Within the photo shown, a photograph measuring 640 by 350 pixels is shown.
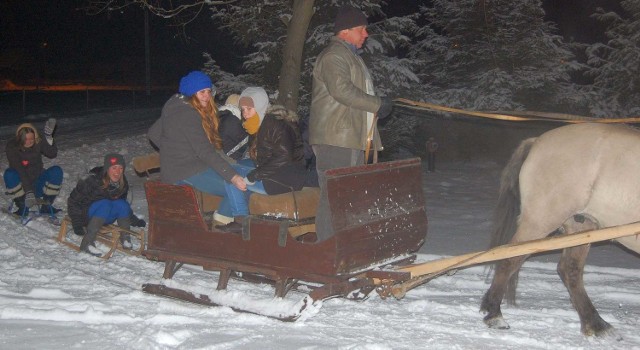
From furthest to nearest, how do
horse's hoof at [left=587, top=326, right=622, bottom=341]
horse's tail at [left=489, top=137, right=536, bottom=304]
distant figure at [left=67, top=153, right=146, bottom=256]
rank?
1. distant figure at [left=67, top=153, right=146, bottom=256]
2. horse's tail at [left=489, top=137, right=536, bottom=304]
3. horse's hoof at [left=587, top=326, right=622, bottom=341]

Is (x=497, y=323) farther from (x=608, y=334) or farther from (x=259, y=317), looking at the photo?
(x=259, y=317)

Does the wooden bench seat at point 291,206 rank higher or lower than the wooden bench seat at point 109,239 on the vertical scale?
higher

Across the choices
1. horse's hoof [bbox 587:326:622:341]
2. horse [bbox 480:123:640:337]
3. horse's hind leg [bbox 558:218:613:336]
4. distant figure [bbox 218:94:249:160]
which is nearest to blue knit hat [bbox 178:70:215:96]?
distant figure [bbox 218:94:249:160]

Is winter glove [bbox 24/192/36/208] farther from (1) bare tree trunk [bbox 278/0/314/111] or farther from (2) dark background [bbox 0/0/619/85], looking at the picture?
(2) dark background [bbox 0/0/619/85]

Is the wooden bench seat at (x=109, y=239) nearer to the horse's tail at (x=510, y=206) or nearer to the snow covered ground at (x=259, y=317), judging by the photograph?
the snow covered ground at (x=259, y=317)

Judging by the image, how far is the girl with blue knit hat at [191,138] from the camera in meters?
5.35

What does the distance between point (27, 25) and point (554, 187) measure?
49.8m

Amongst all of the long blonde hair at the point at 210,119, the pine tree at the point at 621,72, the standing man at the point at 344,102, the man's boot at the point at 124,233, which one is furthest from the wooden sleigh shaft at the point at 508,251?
the pine tree at the point at 621,72

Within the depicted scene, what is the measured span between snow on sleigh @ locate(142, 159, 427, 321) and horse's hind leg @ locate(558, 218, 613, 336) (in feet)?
3.76

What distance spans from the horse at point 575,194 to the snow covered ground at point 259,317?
0.71ft

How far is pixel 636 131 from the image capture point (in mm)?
4965

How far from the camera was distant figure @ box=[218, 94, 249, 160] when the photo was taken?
19.6 feet

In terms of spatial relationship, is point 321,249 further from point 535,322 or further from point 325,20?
point 325,20

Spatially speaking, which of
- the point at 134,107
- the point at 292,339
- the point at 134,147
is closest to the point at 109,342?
the point at 292,339
